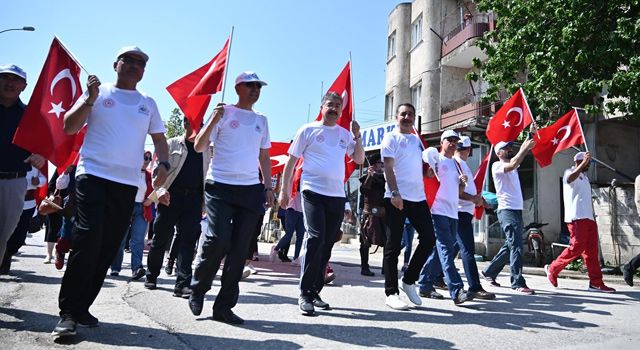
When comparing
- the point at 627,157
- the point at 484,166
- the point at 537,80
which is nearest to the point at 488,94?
the point at 537,80

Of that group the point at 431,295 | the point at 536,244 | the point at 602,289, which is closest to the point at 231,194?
the point at 431,295

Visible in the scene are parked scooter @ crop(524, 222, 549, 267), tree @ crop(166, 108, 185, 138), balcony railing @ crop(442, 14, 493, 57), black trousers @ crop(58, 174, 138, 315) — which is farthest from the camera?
tree @ crop(166, 108, 185, 138)

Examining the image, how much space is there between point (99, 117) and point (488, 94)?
12902 mm

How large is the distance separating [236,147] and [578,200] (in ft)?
18.9

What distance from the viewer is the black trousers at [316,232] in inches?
186

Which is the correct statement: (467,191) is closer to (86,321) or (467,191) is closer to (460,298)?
(460,298)

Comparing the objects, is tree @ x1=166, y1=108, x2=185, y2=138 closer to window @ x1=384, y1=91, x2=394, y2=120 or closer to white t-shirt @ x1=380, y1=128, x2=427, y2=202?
window @ x1=384, y1=91, x2=394, y2=120

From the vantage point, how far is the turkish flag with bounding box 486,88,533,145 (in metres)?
8.22

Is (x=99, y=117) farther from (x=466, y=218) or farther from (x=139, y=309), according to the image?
(x=466, y=218)

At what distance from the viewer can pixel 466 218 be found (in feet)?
22.0

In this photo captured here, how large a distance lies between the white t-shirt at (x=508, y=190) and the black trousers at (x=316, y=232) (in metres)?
3.28

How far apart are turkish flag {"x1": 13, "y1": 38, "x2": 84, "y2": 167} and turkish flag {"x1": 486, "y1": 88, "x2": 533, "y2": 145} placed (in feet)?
19.7

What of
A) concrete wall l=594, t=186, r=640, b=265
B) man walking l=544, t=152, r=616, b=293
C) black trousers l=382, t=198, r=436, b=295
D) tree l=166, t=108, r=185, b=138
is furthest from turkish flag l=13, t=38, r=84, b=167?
tree l=166, t=108, r=185, b=138

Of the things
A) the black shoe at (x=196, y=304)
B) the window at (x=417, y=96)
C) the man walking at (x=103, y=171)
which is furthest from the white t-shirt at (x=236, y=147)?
the window at (x=417, y=96)
